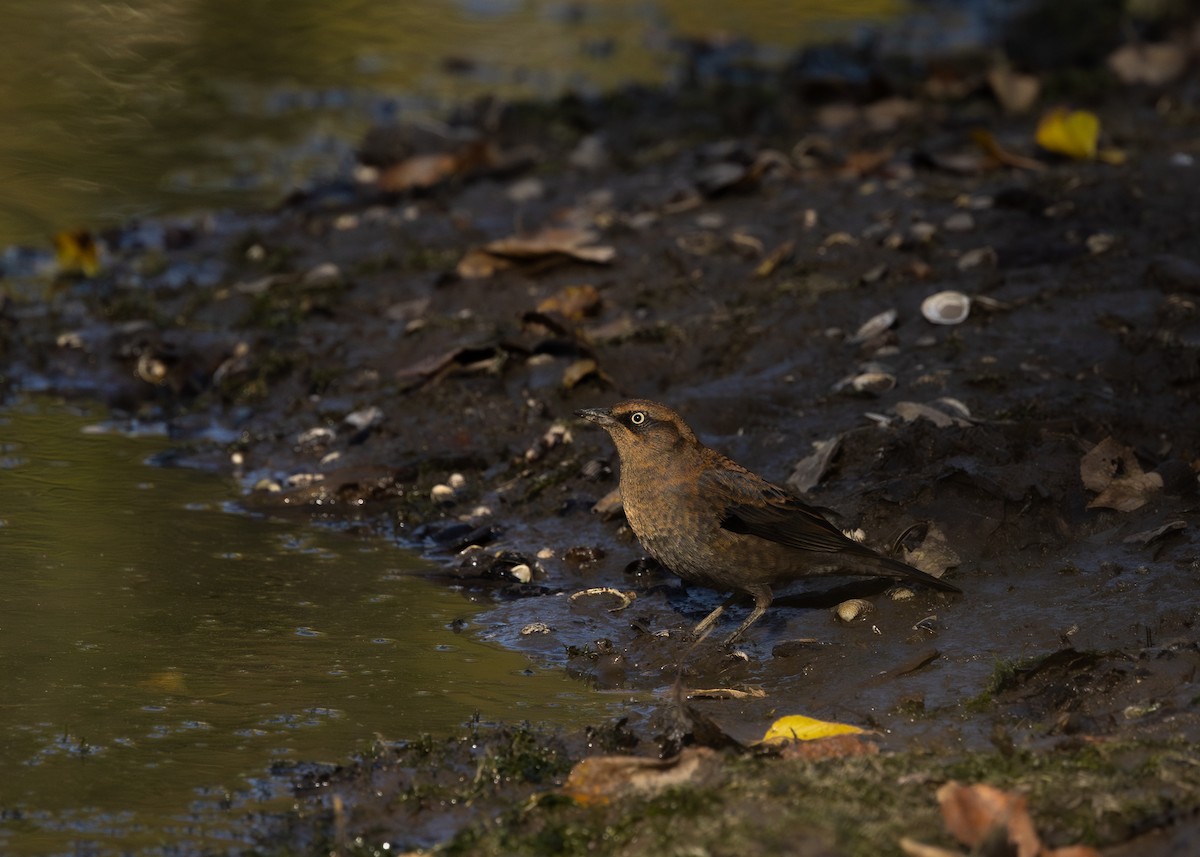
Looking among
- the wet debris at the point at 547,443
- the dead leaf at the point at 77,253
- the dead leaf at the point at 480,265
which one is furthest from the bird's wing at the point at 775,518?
the dead leaf at the point at 77,253

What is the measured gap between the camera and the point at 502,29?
19.2 meters

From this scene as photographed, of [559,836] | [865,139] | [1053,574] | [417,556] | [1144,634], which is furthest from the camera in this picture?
[865,139]

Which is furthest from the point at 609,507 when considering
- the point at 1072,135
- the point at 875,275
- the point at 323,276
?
the point at 1072,135

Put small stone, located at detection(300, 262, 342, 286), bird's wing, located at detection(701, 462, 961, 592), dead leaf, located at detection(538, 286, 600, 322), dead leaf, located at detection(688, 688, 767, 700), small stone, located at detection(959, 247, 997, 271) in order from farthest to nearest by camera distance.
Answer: small stone, located at detection(300, 262, 342, 286), dead leaf, located at detection(538, 286, 600, 322), small stone, located at detection(959, 247, 997, 271), bird's wing, located at detection(701, 462, 961, 592), dead leaf, located at detection(688, 688, 767, 700)

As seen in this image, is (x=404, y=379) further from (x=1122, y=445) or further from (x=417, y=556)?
(x=1122, y=445)

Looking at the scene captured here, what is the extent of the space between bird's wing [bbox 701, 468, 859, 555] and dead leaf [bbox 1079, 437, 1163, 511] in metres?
1.08

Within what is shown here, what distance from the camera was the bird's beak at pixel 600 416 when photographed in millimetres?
6457

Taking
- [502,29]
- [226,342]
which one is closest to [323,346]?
[226,342]

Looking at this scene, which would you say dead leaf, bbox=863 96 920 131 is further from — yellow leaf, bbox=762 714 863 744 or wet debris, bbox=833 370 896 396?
yellow leaf, bbox=762 714 863 744

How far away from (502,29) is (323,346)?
35.3ft

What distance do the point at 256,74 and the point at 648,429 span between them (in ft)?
38.3

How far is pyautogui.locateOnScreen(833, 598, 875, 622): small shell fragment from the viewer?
6105 mm

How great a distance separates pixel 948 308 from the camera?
8078 millimetres

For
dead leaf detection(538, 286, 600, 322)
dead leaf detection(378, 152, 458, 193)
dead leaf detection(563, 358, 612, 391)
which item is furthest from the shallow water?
dead leaf detection(378, 152, 458, 193)
